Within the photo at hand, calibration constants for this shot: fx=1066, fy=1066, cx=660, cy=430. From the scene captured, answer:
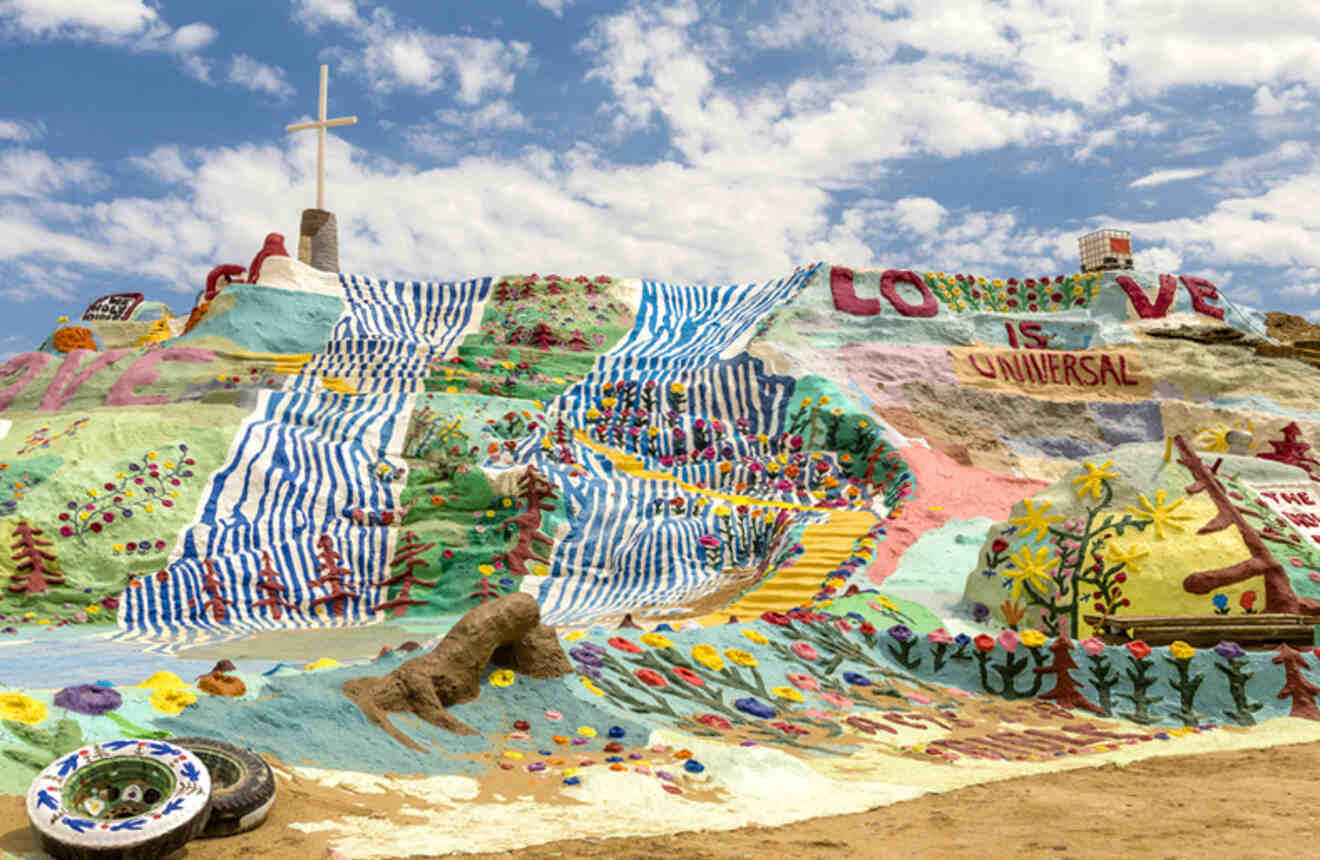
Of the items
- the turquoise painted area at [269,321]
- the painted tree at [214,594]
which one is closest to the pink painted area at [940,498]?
the painted tree at [214,594]

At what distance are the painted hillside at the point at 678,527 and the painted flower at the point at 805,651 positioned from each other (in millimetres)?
47

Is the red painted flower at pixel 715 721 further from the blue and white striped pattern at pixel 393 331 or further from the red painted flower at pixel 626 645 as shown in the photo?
the blue and white striped pattern at pixel 393 331

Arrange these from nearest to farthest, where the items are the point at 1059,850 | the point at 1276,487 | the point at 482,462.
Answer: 1. the point at 1059,850
2. the point at 1276,487
3. the point at 482,462

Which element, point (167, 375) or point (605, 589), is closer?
point (605, 589)

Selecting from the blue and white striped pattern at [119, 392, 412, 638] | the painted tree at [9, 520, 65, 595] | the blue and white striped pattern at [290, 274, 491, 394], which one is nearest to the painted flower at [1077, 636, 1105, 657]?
the blue and white striped pattern at [119, 392, 412, 638]

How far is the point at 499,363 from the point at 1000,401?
22.7 ft

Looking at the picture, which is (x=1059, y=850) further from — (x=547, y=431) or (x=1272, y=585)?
(x=547, y=431)

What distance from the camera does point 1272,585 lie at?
6711mm

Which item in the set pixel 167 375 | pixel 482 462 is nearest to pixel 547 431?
pixel 482 462

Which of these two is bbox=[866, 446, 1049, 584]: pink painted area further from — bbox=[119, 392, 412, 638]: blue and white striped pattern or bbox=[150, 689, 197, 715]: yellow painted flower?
bbox=[150, 689, 197, 715]: yellow painted flower

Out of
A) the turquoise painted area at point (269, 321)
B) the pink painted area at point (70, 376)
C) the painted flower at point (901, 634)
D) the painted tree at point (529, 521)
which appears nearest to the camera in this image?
the painted flower at point (901, 634)

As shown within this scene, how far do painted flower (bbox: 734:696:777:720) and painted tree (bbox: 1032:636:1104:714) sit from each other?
1740 mm

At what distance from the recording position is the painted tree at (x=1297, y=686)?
5.62 meters

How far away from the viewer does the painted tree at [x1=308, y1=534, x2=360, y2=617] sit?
9.90 meters
